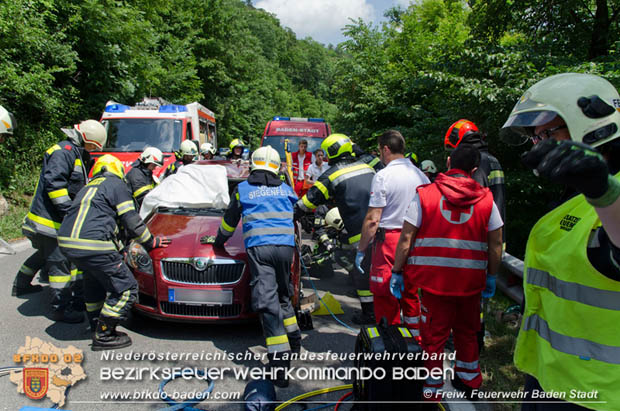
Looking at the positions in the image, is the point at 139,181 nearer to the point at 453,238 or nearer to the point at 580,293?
the point at 453,238

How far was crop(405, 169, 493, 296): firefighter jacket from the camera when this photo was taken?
9.39 ft

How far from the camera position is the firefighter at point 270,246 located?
3479mm

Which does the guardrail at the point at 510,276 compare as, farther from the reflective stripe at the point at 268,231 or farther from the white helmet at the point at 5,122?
the white helmet at the point at 5,122

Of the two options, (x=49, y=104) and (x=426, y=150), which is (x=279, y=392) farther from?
(x=49, y=104)

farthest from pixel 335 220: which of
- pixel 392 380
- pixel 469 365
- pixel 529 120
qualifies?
pixel 529 120

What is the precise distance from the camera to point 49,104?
10859mm

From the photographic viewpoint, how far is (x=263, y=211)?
3.73 m

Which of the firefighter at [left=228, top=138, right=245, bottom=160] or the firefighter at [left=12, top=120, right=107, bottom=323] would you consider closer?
the firefighter at [left=12, top=120, right=107, bottom=323]

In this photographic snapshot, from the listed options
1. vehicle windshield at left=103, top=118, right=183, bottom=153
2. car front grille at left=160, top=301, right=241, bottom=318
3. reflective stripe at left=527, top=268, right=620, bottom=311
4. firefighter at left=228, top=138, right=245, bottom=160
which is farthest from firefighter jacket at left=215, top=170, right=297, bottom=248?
firefighter at left=228, top=138, right=245, bottom=160

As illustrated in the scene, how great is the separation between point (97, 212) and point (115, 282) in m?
0.70

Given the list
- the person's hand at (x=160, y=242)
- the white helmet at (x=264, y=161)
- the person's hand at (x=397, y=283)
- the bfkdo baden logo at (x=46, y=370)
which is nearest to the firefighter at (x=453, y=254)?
the person's hand at (x=397, y=283)

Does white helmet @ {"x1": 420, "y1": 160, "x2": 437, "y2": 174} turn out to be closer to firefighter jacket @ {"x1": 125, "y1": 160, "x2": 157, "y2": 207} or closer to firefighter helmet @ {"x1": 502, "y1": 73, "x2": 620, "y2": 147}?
firefighter jacket @ {"x1": 125, "y1": 160, "x2": 157, "y2": 207}

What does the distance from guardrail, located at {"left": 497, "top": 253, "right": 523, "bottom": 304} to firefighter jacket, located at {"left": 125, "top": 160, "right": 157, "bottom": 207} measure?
4857mm

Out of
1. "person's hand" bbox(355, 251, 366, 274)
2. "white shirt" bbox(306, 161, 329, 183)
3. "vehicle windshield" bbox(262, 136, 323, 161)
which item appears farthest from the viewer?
"vehicle windshield" bbox(262, 136, 323, 161)
